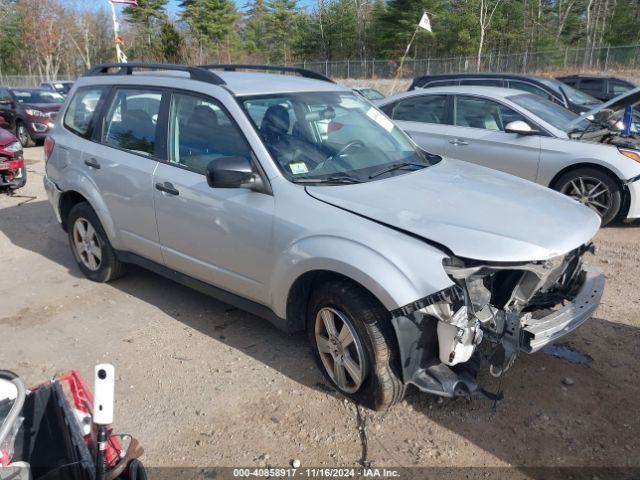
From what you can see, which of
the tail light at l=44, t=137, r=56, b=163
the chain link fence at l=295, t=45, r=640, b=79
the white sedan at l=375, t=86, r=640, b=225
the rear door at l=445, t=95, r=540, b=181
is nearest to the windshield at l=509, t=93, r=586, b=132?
the white sedan at l=375, t=86, r=640, b=225

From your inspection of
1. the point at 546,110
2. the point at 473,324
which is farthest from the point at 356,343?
the point at 546,110

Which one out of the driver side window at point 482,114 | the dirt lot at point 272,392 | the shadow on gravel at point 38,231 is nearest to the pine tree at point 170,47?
the shadow on gravel at point 38,231

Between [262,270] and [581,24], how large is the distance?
5293 cm

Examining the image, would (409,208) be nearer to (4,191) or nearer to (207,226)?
(207,226)

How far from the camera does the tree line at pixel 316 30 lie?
147ft

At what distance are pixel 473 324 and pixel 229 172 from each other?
1654mm

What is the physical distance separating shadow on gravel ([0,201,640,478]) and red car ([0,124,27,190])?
17.7 ft

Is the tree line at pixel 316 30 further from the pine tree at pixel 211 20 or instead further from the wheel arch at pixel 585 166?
the wheel arch at pixel 585 166

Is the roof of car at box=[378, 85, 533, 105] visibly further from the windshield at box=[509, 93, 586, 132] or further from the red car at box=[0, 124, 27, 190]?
the red car at box=[0, 124, 27, 190]

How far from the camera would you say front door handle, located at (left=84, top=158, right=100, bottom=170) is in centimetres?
457

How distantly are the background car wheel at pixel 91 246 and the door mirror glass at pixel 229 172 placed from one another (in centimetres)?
198

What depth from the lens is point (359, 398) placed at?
10.5 ft

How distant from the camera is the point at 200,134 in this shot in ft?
12.8

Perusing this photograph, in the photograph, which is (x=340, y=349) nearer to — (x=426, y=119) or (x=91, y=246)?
(x=91, y=246)
